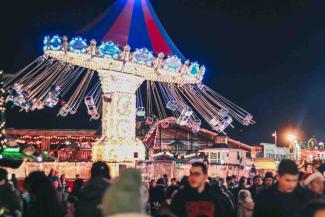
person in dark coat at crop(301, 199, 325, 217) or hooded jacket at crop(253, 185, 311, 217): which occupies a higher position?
person in dark coat at crop(301, 199, 325, 217)

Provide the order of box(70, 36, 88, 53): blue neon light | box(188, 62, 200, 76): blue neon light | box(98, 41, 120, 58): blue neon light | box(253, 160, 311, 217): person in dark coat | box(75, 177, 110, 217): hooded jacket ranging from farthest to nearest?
box(188, 62, 200, 76): blue neon light, box(98, 41, 120, 58): blue neon light, box(70, 36, 88, 53): blue neon light, box(75, 177, 110, 217): hooded jacket, box(253, 160, 311, 217): person in dark coat

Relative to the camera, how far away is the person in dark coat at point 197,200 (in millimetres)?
5926

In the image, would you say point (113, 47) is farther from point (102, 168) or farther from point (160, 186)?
point (102, 168)

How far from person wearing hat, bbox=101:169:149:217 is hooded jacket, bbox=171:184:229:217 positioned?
2.86 m

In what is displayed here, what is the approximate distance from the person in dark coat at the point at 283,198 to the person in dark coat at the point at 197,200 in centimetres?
47

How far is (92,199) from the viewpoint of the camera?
5.81m

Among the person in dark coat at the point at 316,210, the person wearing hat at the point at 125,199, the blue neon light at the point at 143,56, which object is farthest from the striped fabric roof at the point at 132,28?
the person wearing hat at the point at 125,199

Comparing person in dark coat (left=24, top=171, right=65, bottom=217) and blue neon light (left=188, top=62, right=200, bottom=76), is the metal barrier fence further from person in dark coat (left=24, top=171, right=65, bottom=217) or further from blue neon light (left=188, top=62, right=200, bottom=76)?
person in dark coat (left=24, top=171, right=65, bottom=217)

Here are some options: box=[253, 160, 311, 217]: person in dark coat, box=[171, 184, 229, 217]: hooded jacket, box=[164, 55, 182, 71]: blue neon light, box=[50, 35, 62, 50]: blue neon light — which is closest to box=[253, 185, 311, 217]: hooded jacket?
box=[253, 160, 311, 217]: person in dark coat

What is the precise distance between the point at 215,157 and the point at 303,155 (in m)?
11.0

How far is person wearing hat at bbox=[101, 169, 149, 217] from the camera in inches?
116

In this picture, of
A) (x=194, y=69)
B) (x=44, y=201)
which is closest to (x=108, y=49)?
(x=194, y=69)

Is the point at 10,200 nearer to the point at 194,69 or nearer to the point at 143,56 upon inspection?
the point at 143,56

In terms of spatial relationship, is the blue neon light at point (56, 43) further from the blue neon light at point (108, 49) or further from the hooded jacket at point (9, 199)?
the hooded jacket at point (9, 199)
